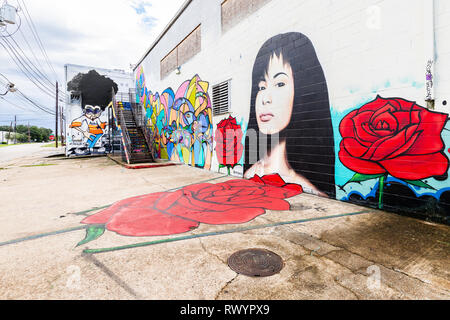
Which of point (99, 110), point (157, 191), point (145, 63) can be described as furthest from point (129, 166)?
point (99, 110)

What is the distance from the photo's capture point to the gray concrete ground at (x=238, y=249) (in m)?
1.92

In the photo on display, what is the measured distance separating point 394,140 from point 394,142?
0.03 m

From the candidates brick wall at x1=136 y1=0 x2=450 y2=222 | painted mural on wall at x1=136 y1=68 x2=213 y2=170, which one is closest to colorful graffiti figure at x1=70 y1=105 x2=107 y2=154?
painted mural on wall at x1=136 y1=68 x2=213 y2=170

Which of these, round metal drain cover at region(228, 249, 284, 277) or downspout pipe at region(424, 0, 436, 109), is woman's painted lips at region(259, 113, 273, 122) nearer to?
downspout pipe at region(424, 0, 436, 109)

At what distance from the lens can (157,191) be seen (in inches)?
226

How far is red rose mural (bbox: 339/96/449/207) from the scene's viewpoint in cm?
324

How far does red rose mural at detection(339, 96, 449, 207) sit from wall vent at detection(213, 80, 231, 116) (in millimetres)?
4093

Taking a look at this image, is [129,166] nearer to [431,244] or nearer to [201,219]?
[201,219]

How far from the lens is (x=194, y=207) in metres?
4.38

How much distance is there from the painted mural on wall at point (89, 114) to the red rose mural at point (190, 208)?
49.4 feet

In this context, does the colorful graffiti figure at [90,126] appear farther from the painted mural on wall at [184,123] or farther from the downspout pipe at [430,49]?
the downspout pipe at [430,49]

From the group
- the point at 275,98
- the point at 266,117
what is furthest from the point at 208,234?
the point at 275,98
